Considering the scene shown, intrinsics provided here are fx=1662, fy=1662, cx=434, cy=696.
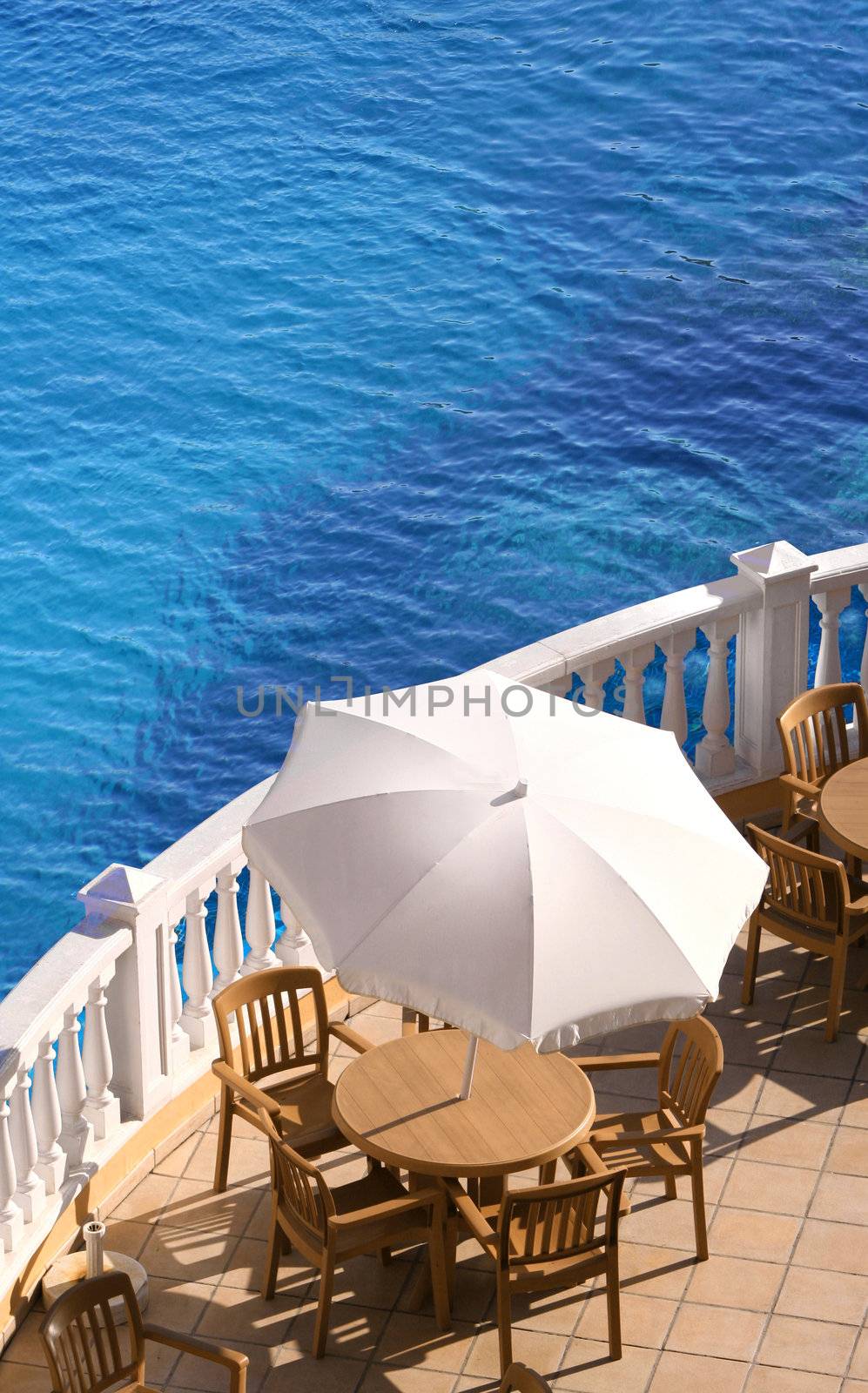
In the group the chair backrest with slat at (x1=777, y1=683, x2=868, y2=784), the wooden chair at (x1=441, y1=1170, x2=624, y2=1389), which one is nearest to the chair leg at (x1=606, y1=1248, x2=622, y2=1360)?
the wooden chair at (x1=441, y1=1170, x2=624, y2=1389)

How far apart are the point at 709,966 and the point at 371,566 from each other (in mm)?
14253

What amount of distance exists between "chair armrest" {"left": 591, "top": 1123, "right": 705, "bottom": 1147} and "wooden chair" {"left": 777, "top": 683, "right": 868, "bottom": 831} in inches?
101

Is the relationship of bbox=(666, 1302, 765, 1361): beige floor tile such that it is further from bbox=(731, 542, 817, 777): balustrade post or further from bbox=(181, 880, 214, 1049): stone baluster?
bbox=(731, 542, 817, 777): balustrade post

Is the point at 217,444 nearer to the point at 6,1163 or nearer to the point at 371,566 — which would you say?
the point at 371,566

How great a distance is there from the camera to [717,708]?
9172 millimetres

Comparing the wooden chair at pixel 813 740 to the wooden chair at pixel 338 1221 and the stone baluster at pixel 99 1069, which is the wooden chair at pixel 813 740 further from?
the stone baluster at pixel 99 1069

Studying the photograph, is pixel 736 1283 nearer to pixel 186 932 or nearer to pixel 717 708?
pixel 186 932

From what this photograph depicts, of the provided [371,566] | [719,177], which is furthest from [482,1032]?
[719,177]

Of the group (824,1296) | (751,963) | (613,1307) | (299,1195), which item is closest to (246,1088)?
(299,1195)

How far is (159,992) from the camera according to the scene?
287 inches

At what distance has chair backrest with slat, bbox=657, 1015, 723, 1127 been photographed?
21.1ft

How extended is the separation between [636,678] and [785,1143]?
2.55m

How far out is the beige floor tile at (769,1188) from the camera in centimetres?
696

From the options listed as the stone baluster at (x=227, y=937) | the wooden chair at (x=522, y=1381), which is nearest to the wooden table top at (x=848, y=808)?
the stone baluster at (x=227, y=937)
